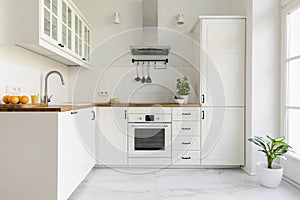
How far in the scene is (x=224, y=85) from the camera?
3.40 meters

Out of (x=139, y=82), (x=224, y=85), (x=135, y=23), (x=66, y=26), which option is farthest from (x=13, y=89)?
(x=224, y=85)

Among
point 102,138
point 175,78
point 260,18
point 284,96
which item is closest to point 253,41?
point 260,18

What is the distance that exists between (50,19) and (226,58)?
2123mm

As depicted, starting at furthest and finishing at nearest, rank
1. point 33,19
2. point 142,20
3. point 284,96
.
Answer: point 142,20 → point 284,96 → point 33,19

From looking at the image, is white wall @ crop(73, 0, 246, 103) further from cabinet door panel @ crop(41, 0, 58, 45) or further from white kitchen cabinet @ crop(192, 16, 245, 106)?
cabinet door panel @ crop(41, 0, 58, 45)

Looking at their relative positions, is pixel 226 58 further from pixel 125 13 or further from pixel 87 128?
pixel 87 128

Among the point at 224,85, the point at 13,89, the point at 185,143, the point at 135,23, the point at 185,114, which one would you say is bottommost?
the point at 185,143

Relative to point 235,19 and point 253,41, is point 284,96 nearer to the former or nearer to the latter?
point 253,41

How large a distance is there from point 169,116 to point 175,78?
0.87 meters

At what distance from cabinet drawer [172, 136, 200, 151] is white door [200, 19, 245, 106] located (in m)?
0.58

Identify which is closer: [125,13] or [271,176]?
[271,176]

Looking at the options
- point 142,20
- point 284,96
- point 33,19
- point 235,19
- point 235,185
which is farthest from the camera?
point 142,20

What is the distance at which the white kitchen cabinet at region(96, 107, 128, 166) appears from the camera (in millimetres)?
3432

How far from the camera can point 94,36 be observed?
4.14m
